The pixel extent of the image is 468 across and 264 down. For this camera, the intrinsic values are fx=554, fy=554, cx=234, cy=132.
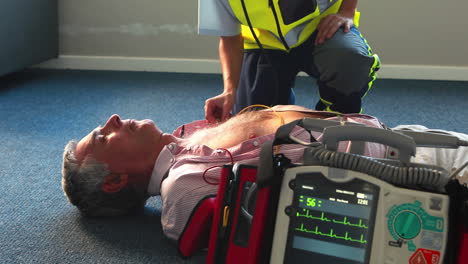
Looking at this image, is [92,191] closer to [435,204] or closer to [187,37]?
[435,204]

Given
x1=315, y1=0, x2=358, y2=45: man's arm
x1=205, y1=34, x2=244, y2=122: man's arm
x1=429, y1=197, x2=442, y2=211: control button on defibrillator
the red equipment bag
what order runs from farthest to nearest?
x1=315, y1=0, x2=358, y2=45: man's arm < x1=205, y1=34, x2=244, y2=122: man's arm < the red equipment bag < x1=429, y1=197, x2=442, y2=211: control button on defibrillator

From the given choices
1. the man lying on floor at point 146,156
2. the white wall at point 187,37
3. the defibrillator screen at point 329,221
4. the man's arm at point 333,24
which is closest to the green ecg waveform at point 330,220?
the defibrillator screen at point 329,221

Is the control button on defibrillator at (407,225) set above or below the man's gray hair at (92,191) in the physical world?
above

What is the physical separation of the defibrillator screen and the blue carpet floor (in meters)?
0.42

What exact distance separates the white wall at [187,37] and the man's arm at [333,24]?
1.19 metres

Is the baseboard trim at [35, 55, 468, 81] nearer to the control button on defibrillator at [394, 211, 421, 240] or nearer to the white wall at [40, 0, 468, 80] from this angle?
the white wall at [40, 0, 468, 80]

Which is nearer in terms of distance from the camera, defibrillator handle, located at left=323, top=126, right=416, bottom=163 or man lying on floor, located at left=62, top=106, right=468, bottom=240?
defibrillator handle, located at left=323, top=126, right=416, bottom=163

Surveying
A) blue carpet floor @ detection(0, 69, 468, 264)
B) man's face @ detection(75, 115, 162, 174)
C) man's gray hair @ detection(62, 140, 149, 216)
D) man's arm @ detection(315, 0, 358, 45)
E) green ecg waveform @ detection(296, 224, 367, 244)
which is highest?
man's arm @ detection(315, 0, 358, 45)

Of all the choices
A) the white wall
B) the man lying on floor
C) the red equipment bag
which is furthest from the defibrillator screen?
the white wall

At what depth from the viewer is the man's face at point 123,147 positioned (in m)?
1.36

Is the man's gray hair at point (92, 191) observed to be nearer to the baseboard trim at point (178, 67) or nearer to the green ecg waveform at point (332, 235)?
the green ecg waveform at point (332, 235)

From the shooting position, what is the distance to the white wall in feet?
9.52

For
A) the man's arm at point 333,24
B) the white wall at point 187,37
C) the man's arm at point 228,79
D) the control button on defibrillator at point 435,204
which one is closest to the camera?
the control button on defibrillator at point 435,204

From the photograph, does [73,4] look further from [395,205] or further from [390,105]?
[395,205]
